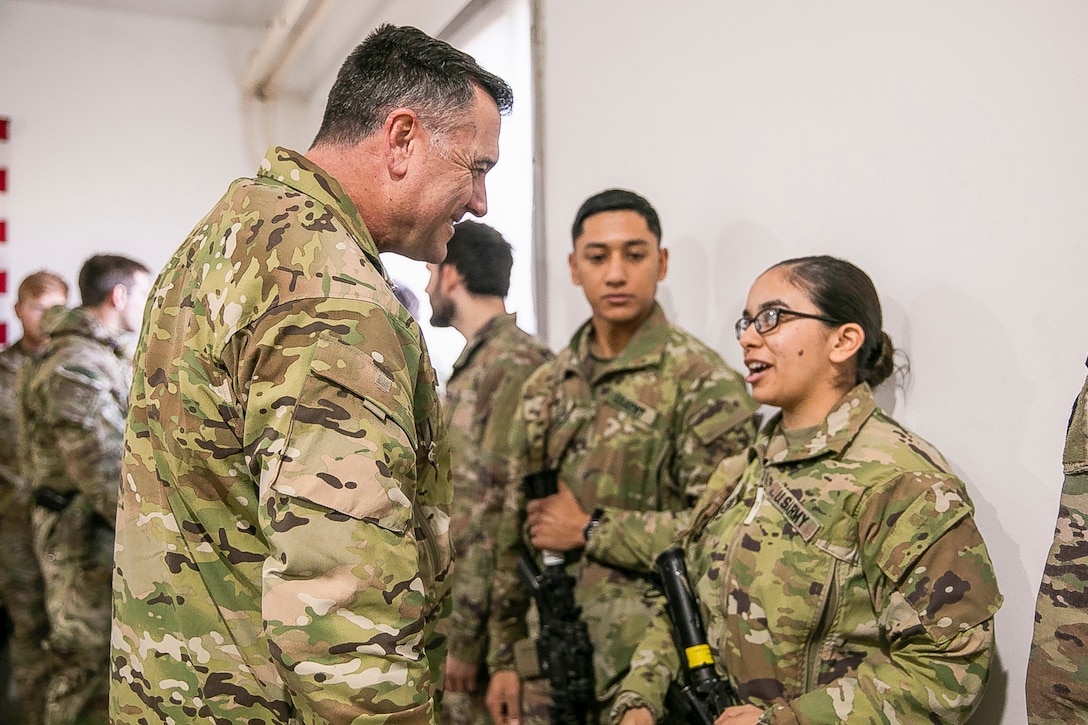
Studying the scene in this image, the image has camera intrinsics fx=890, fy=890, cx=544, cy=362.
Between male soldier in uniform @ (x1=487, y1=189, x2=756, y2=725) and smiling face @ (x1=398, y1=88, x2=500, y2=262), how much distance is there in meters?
A: 0.90

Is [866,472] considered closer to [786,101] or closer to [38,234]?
[786,101]

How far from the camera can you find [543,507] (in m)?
2.18

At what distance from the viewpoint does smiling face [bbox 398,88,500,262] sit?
1212mm

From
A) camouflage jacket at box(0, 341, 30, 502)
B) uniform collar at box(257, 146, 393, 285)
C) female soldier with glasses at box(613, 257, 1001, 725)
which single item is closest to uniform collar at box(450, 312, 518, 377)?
female soldier with glasses at box(613, 257, 1001, 725)

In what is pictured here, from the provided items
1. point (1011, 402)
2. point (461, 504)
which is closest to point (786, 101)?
Result: point (1011, 402)

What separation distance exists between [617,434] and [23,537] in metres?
3.32

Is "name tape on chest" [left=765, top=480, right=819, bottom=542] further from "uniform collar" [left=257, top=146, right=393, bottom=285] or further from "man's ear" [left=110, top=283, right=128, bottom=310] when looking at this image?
"man's ear" [left=110, top=283, right=128, bottom=310]

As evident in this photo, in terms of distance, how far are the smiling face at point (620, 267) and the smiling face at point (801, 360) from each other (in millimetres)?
578

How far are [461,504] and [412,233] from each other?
4.51 feet

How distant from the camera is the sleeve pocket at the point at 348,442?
36.5 inches

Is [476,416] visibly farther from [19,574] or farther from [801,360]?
[19,574]

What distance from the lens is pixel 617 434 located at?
6.84ft

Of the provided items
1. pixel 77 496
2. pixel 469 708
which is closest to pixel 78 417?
pixel 77 496

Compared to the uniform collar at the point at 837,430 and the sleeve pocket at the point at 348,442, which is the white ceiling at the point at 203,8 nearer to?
the uniform collar at the point at 837,430
